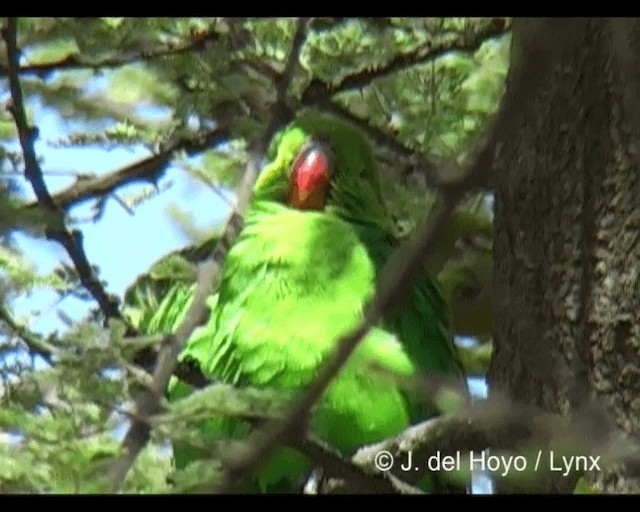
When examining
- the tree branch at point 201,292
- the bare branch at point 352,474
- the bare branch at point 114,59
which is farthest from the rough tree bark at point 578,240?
the bare branch at point 114,59

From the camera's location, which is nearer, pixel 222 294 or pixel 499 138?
pixel 499 138

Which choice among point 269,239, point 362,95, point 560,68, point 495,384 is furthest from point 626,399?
point 362,95

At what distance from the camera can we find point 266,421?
0.89 meters

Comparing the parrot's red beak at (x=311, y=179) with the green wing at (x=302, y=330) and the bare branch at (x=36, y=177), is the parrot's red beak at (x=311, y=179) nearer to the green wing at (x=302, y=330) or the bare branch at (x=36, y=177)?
the green wing at (x=302, y=330)

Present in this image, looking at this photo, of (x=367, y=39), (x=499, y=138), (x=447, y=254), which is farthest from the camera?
(x=367, y=39)

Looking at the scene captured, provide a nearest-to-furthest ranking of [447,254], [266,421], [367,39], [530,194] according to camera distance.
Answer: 1. [266,421]
2. [530,194]
3. [447,254]
4. [367,39]

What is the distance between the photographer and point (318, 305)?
1162 mm

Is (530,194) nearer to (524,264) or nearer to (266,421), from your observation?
(524,264)

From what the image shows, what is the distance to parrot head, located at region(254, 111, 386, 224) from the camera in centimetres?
128

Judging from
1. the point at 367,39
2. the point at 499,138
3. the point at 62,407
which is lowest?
the point at 62,407

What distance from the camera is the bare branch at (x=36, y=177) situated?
962mm

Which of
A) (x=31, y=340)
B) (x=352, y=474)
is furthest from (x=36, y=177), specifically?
(x=352, y=474)

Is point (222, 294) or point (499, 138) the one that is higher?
point (499, 138)
